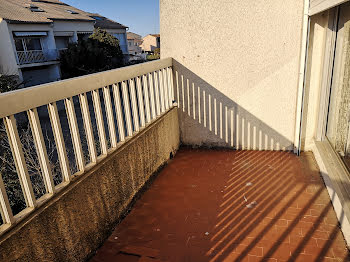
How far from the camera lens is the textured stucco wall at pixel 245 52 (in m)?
5.40

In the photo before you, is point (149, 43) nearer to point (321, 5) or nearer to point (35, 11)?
point (35, 11)

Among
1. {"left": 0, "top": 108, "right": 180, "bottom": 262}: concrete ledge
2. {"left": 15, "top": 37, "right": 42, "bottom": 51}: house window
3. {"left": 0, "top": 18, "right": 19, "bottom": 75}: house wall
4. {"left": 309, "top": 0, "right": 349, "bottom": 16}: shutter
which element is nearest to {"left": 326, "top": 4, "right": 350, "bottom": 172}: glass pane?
{"left": 309, "top": 0, "right": 349, "bottom": 16}: shutter

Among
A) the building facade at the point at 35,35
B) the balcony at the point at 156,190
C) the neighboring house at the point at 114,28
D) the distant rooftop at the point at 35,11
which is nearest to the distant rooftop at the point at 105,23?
the neighboring house at the point at 114,28

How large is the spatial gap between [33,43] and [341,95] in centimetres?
2688

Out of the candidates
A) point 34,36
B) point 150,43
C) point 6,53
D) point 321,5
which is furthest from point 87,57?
point 150,43

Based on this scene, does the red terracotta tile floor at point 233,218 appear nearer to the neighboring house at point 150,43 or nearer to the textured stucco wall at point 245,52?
the textured stucco wall at point 245,52

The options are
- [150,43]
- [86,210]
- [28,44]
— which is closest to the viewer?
[86,210]

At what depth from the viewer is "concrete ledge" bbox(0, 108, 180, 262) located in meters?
2.38

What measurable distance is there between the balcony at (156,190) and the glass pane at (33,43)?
23.3 metres

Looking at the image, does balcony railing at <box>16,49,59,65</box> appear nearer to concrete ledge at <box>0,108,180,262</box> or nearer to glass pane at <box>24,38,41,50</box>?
glass pane at <box>24,38,41,50</box>

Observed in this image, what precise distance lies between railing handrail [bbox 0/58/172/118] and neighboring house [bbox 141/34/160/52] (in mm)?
69220

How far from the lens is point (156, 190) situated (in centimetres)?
484

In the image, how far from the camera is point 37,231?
2471 millimetres

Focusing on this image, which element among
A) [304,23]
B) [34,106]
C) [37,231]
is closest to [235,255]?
[37,231]
